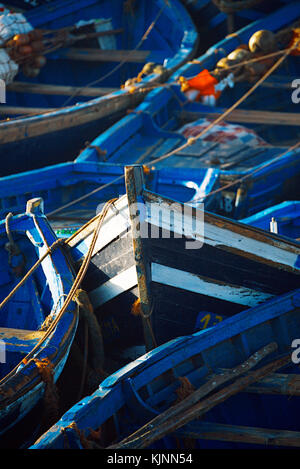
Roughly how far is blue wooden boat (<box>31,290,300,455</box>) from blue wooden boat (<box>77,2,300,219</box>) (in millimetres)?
2625

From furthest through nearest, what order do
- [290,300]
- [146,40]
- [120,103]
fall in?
[146,40] → [120,103] → [290,300]

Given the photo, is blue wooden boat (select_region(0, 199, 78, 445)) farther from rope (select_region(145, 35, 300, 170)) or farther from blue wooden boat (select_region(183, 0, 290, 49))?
blue wooden boat (select_region(183, 0, 290, 49))

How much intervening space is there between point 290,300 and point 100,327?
1.58 metres

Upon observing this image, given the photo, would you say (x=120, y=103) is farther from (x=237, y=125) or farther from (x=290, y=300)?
(x=290, y=300)

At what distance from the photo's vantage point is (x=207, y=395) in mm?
4832

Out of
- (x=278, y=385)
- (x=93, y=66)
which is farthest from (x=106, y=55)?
(x=278, y=385)

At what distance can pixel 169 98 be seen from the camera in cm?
1020

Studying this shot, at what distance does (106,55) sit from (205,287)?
8.79 metres

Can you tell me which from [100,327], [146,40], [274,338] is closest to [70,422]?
[100,327]

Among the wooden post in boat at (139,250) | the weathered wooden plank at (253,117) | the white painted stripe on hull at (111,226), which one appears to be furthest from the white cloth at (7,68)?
the wooden post in boat at (139,250)

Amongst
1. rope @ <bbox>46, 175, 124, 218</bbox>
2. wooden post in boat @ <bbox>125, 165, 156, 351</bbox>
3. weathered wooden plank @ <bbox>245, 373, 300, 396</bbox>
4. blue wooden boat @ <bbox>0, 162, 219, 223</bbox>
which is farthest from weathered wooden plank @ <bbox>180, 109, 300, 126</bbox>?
weathered wooden plank @ <bbox>245, 373, 300, 396</bbox>

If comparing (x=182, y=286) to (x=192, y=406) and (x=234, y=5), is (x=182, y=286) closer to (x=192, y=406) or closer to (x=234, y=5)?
(x=192, y=406)
